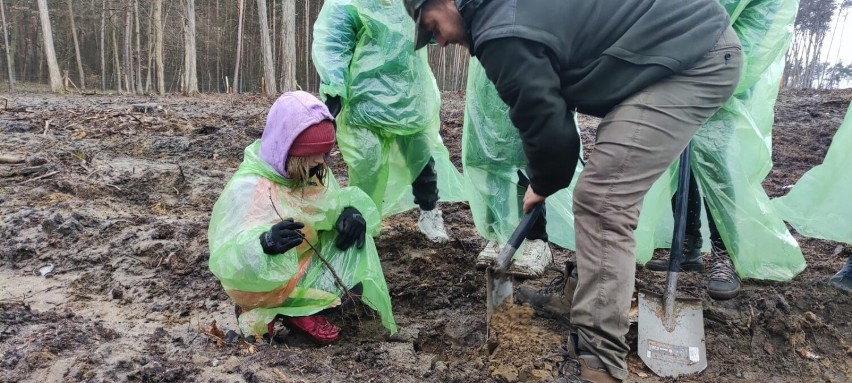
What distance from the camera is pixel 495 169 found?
Result: 9.25 ft

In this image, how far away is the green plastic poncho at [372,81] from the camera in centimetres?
290

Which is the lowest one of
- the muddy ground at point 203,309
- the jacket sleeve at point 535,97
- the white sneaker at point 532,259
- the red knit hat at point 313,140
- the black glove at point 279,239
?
the muddy ground at point 203,309

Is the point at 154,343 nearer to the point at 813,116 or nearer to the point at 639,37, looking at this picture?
the point at 639,37

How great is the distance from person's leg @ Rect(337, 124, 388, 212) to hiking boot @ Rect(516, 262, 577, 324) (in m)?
1.08

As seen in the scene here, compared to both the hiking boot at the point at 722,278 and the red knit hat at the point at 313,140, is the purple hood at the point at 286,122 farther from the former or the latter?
the hiking boot at the point at 722,278

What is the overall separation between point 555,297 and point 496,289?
276mm

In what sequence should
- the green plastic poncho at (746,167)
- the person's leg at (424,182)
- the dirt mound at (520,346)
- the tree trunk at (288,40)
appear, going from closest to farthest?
the dirt mound at (520,346)
the green plastic poncho at (746,167)
the person's leg at (424,182)
the tree trunk at (288,40)

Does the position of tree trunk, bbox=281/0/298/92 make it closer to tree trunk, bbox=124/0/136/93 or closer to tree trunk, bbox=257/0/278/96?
tree trunk, bbox=257/0/278/96

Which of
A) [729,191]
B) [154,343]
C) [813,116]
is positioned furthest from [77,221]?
[813,116]

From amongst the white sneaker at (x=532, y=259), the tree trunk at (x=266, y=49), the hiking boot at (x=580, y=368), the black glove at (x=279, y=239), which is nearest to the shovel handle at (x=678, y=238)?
the hiking boot at (x=580, y=368)

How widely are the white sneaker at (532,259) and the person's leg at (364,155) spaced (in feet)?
2.94

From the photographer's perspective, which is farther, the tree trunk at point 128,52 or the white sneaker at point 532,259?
the tree trunk at point 128,52

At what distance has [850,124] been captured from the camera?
8.22 ft

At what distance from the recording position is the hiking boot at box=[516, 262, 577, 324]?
228 centimetres
